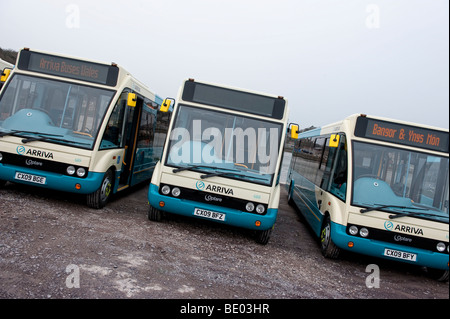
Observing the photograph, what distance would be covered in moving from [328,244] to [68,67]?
6.27m

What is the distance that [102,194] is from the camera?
7973mm

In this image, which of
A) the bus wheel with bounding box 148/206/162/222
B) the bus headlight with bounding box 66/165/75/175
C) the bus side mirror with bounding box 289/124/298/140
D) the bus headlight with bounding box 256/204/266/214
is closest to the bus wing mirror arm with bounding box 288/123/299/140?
the bus side mirror with bounding box 289/124/298/140

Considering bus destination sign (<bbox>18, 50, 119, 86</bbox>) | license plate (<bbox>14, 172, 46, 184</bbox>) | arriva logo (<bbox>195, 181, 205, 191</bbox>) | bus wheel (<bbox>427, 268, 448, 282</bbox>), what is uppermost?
bus destination sign (<bbox>18, 50, 119, 86</bbox>)

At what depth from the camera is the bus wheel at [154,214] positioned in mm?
7534

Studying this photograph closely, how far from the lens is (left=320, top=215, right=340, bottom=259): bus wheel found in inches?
279

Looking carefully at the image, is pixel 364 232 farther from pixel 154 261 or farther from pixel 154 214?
pixel 154 214

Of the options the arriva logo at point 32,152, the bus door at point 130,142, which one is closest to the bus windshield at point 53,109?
the arriva logo at point 32,152

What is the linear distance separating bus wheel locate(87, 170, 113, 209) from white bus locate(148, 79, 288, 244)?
3.92 ft

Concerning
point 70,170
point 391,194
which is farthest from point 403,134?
point 70,170

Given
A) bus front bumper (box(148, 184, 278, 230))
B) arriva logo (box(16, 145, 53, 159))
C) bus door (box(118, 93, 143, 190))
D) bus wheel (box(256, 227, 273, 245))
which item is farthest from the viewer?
bus door (box(118, 93, 143, 190))

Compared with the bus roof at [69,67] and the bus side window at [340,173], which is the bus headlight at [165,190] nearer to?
the bus roof at [69,67]

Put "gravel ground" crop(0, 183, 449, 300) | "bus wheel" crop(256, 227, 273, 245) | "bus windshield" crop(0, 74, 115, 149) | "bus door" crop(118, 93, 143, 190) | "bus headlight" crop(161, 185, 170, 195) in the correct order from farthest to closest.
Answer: "bus door" crop(118, 93, 143, 190), "bus windshield" crop(0, 74, 115, 149), "bus wheel" crop(256, 227, 273, 245), "bus headlight" crop(161, 185, 170, 195), "gravel ground" crop(0, 183, 449, 300)

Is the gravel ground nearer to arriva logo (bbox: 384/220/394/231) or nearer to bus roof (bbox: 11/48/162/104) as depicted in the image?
arriva logo (bbox: 384/220/394/231)
